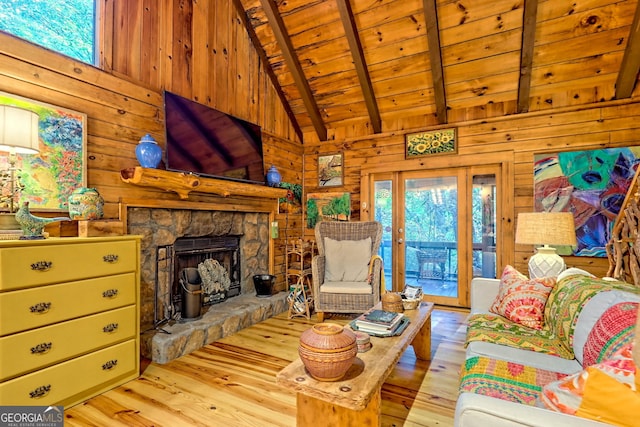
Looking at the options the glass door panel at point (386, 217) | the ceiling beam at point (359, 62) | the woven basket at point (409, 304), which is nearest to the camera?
the woven basket at point (409, 304)

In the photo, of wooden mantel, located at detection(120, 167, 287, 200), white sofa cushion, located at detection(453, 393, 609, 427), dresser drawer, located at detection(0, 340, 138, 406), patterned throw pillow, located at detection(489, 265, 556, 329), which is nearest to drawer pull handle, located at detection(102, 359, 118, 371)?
dresser drawer, located at detection(0, 340, 138, 406)

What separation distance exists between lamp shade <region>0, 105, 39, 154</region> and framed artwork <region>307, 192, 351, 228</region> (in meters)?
3.57

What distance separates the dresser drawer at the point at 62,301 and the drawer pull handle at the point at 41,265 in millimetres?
106

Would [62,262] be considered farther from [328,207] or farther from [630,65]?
[630,65]

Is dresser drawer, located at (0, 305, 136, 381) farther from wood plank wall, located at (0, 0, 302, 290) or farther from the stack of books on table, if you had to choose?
the stack of books on table

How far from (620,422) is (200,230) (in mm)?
3330

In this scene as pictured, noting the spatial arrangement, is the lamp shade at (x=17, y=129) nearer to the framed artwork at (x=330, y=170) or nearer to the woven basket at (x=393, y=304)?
the woven basket at (x=393, y=304)

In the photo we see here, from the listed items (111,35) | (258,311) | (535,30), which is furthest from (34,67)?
(535,30)

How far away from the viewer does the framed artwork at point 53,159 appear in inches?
87.8

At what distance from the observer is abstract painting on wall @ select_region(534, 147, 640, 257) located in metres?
3.42

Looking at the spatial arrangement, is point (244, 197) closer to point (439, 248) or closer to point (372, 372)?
point (439, 248)

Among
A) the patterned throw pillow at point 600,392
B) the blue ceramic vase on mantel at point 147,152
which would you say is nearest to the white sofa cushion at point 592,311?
the patterned throw pillow at point 600,392

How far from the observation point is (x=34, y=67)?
230 cm

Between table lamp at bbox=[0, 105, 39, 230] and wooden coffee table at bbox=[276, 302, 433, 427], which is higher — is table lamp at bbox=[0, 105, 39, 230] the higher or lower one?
the higher one
